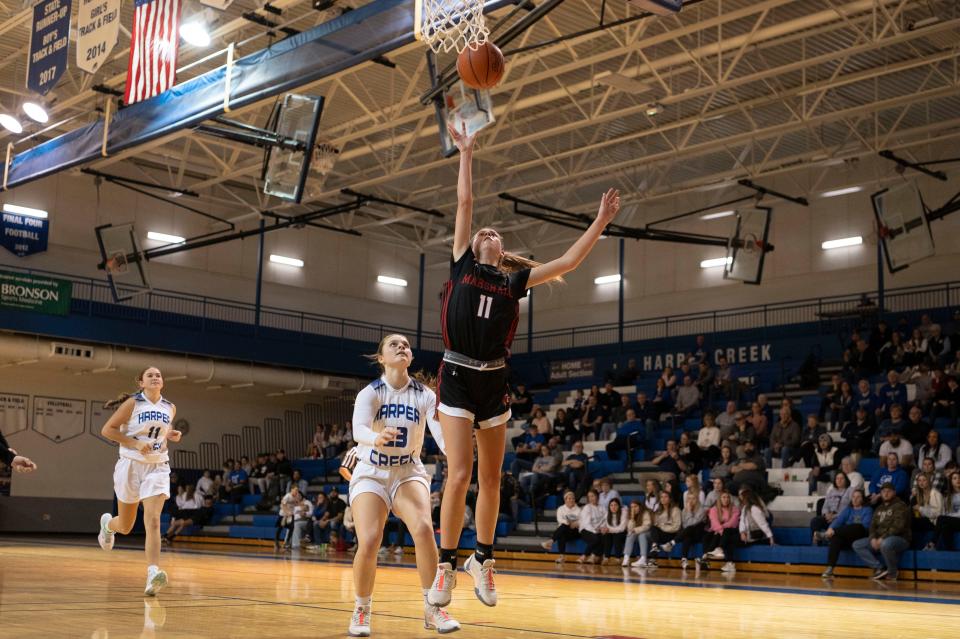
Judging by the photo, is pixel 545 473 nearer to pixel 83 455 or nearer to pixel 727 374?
pixel 727 374

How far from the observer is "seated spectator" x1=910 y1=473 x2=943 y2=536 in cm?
1332

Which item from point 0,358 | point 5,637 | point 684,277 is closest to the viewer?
point 5,637

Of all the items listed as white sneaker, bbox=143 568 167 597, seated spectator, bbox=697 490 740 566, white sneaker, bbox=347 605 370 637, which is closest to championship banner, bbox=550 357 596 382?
seated spectator, bbox=697 490 740 566

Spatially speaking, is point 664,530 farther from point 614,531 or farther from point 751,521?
point 751,521

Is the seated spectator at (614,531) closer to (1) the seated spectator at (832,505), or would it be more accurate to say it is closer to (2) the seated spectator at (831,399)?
(1) the seated spectator at (832,505)

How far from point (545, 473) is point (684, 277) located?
474 inches

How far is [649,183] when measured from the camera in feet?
85.4

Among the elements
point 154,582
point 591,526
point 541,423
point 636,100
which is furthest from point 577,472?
point 154,582

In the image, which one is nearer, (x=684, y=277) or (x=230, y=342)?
(x=230, y=342)

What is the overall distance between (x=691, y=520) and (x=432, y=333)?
1777cm

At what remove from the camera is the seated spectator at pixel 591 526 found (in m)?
16.2

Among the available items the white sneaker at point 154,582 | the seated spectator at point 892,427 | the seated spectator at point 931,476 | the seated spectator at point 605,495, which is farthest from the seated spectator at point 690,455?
the white sneaker at point 154,582

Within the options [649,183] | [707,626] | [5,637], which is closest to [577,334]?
[649,183]

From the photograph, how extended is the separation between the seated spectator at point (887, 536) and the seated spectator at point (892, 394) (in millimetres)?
3886
